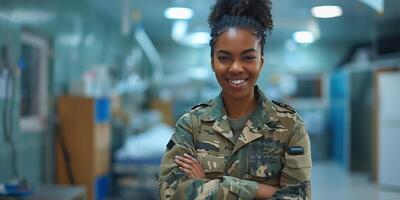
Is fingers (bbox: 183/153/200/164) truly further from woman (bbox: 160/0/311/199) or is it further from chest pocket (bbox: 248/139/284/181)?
chest pocket (bbox: 248/139/284/181)

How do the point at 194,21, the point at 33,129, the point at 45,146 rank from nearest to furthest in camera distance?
the point at 33,129
the point at 45,146
the point at 194,21

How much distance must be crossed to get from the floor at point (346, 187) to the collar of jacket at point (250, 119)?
1.63m

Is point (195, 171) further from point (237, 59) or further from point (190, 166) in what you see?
point (237, 59)

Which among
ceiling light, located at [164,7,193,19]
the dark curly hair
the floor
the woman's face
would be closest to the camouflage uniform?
the woman's face

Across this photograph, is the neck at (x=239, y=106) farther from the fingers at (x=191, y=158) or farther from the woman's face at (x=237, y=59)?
the fingers at (x=191, y=158)

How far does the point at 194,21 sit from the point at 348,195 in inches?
88.2

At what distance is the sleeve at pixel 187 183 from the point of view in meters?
1.11

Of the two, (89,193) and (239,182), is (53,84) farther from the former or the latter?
(239,182)

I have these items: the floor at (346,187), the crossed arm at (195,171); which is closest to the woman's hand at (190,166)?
the crossed arm at (195,171)

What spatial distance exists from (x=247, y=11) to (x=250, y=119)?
0.32 metres

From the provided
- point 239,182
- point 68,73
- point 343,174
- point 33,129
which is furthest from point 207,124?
point 343,174

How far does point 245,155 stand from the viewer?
1.18 m

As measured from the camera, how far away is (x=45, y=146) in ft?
11.7

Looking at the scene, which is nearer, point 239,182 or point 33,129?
point 239,182
